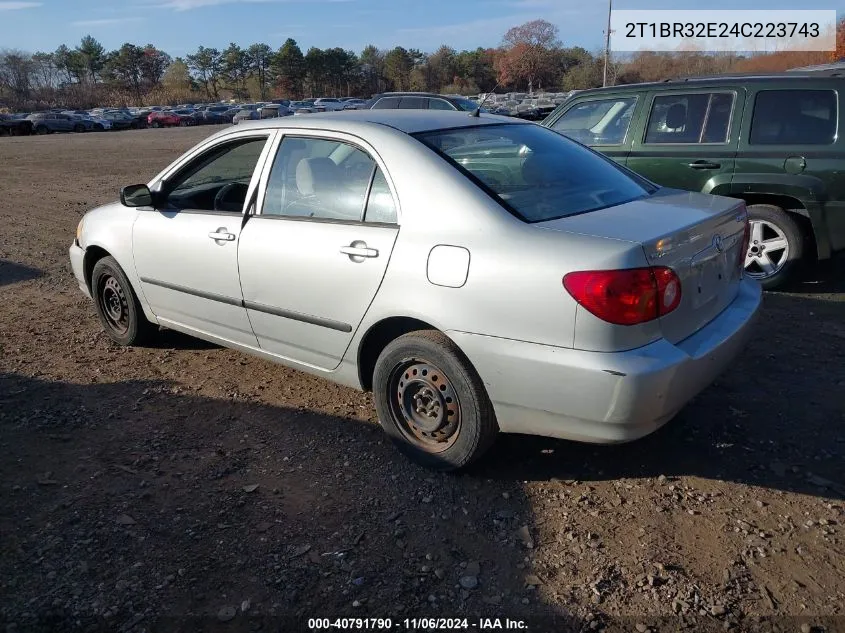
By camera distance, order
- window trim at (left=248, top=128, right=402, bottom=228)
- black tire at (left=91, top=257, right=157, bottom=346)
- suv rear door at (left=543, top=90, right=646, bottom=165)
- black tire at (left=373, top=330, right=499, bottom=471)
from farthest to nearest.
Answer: suv rear door at (left=543, top=90, right=646, bottom=165) → black tire at (left=91, top=257, right=157, bottom=346) → window trim at (left=248, top=128, right=402, bottom=228) → black tire at (left=373, top=330, right=499, bottom=471)

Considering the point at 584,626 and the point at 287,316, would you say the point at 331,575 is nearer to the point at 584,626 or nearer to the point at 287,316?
the point at 584,626

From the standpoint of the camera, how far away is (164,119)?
53000 millimetres

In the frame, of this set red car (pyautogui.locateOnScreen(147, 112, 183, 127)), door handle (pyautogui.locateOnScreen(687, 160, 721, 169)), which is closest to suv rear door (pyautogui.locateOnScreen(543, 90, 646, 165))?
door handle (pyautogui.locateOnScreen(687, 160, 721, 169))

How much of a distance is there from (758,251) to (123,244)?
5137 millimetres

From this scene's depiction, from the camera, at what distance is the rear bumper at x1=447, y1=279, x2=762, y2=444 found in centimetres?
277

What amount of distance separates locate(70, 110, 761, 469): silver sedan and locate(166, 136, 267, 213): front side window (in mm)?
32

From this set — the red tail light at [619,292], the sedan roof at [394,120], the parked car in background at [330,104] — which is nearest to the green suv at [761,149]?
the sedan roof at [394,120]

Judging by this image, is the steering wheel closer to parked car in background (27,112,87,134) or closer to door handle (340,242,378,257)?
door handle (340,242,378,257)

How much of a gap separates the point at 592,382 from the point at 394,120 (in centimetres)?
184

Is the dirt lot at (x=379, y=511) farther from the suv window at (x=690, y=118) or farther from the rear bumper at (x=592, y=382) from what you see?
the suv window at (x=690, y=118)

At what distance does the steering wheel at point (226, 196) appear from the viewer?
14.8 feet

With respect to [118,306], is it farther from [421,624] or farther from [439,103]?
[439,103]

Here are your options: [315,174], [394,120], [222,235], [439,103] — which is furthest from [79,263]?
[439,103]

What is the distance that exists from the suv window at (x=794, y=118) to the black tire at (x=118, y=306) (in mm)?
5135
